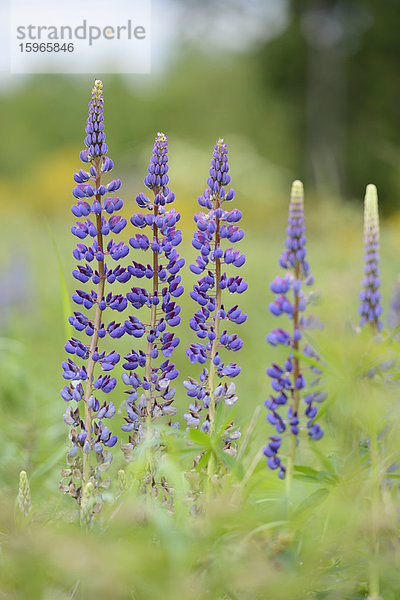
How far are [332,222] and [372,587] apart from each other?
380 cm

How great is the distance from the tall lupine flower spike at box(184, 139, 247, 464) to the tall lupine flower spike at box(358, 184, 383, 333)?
0.80ft

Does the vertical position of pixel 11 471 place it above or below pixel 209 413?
below

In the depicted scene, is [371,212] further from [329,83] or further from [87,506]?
[329,83]

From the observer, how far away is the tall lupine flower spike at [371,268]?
1.41 metres

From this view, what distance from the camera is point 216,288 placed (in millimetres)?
1489

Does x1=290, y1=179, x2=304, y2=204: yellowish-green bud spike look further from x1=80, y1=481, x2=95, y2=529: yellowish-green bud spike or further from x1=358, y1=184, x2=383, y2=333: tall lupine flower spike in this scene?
x1=80, y1=481, x2=95, y2=529: yellowish-green bud spike

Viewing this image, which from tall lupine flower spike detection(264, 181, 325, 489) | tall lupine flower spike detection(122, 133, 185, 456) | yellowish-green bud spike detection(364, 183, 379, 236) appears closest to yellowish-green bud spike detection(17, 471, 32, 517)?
tall lupine flower spike detection(122, 133, 185, 456)

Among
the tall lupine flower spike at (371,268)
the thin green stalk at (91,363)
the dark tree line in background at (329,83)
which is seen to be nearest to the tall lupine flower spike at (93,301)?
the thin green stalk at (91,363)

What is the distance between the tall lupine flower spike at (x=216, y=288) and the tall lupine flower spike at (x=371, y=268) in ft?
0.80

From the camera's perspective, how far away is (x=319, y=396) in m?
1.39

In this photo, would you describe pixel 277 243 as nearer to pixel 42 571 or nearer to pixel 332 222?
pixel 332 222

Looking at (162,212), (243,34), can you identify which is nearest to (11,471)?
(162,212)

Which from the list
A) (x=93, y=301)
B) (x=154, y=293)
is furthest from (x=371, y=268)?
(x=93, y=301)

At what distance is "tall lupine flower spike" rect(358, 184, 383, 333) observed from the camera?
55.4 inches
